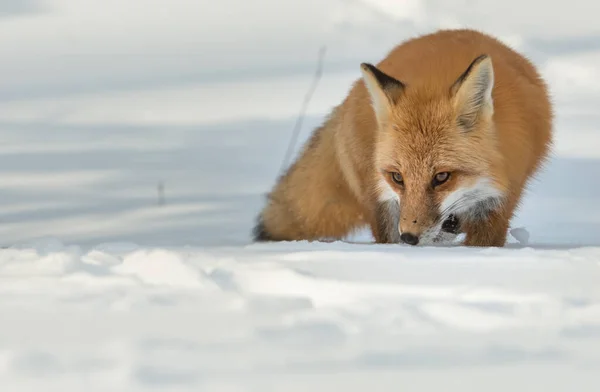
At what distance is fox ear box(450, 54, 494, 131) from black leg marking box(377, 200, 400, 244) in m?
0.64

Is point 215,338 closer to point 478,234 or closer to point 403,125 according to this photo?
point 403,125

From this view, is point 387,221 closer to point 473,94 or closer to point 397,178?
point 397,178

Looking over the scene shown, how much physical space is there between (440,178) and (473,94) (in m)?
0.46

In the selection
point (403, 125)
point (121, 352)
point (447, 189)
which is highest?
point (403, 125)

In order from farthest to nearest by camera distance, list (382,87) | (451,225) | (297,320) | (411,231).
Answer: (451,225) → (382,87) → (411,231) → (297,320)

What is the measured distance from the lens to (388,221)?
4633 millimetres

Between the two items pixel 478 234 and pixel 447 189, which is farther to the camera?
pixel 478 234

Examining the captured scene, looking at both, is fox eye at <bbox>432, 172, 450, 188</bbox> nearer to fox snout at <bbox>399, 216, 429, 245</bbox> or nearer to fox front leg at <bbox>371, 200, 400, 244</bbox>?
fox snout at <bbox>399, 216, 429, 245</bbox>

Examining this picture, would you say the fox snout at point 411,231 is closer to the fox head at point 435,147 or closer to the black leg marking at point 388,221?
the fox head at point 435,147

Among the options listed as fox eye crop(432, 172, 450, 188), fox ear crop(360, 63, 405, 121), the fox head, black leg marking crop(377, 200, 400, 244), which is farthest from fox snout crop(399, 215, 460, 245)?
fox ear crop(360, 63, 405, 121)

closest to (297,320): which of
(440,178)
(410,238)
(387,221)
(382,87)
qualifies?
(410,238)

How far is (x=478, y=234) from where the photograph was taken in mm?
4539

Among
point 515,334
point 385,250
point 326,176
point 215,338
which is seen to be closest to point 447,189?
point 385,250

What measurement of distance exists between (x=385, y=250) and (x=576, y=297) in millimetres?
1004
